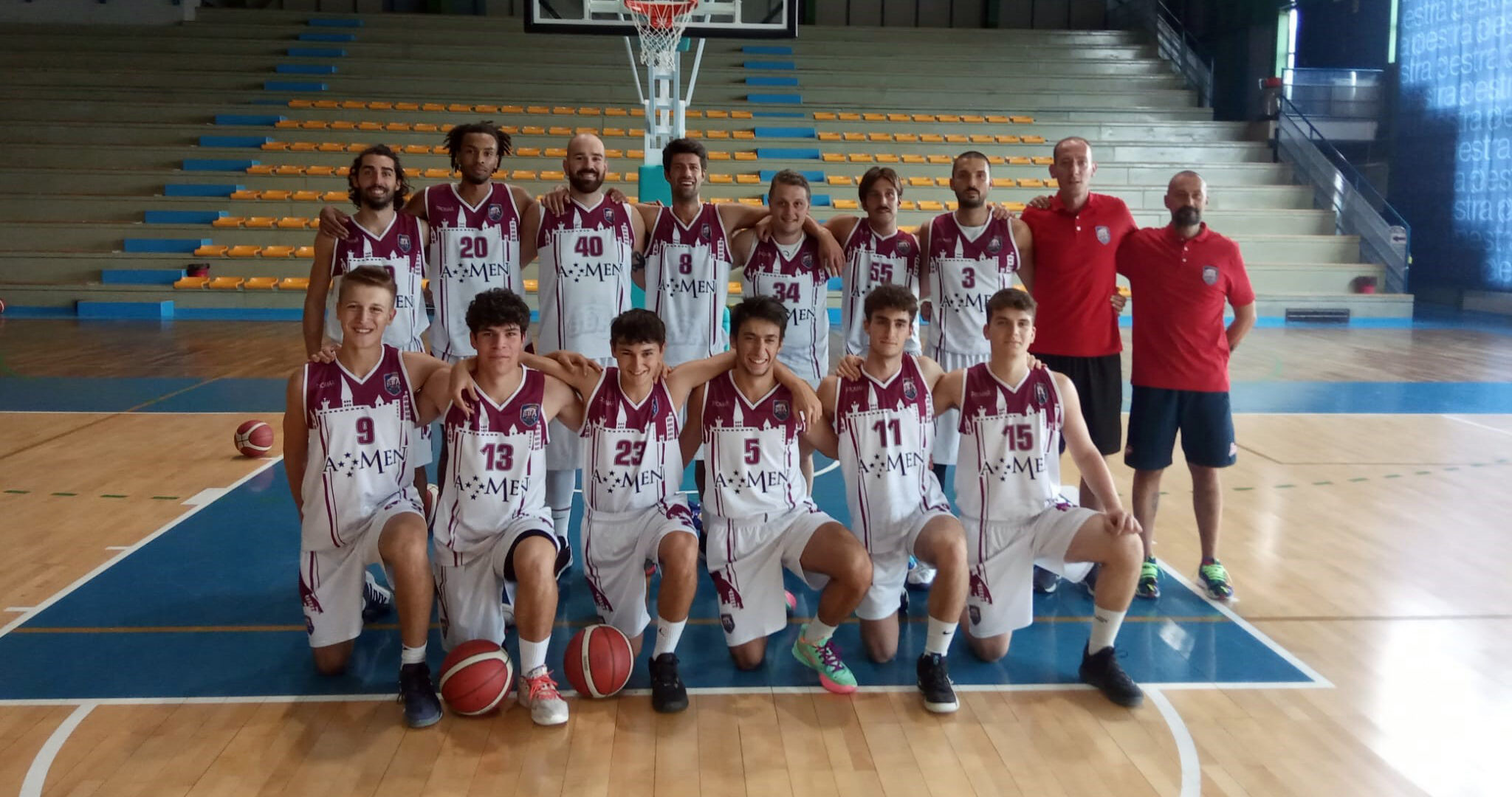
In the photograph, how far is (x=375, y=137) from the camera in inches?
722

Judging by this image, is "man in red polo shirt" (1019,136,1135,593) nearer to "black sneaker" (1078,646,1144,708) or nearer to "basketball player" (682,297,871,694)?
"black sneaker" (1078,646,1144,708)

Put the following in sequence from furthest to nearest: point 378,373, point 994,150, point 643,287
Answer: point 994,150, point 643,287, point 378,373

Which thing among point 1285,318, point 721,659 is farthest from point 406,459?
point 1285,318

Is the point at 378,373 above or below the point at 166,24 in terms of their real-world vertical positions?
below

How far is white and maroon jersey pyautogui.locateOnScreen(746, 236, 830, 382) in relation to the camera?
5.07 m

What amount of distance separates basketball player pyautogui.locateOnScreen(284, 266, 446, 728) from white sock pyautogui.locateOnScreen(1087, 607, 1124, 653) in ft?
7.38

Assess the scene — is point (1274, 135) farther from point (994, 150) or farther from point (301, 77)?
point (301, 77)

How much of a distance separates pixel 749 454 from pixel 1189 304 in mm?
1959

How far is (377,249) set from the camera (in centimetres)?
481

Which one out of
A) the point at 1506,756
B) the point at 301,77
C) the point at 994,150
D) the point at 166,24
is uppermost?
the point at 166,24

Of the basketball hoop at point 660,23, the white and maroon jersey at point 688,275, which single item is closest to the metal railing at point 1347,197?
the basketball hoop at point 660,23

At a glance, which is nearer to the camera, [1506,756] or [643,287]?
[1506,756]

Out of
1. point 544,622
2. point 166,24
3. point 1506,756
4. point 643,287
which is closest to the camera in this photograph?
point 1506,756

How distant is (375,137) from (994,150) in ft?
34.8
